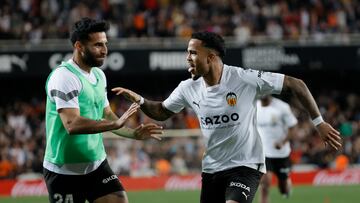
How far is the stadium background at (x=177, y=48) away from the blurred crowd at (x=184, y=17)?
3cm

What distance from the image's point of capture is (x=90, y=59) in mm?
7352

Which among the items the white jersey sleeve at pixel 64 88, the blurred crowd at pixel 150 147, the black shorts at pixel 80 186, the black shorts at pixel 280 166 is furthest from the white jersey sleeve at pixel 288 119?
the white jersey sleeve at pixel 64 88

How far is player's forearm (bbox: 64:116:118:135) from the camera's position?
22.5 ft

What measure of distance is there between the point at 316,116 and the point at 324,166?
1484 cm

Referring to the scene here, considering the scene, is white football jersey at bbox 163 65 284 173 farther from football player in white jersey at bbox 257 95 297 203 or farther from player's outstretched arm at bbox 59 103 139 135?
football player in white jersey at bbox 257 95 297 203

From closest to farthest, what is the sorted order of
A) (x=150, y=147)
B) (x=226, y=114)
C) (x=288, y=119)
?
(x=226, y=114) < (x=288, y=119) < (x=150, y=147)

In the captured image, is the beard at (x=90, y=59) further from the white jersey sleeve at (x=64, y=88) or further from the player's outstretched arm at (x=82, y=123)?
the player's outstretched arm at (x=82, y=123)

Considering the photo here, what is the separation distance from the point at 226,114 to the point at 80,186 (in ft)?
4.87

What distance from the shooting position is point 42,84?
2531 centimetres

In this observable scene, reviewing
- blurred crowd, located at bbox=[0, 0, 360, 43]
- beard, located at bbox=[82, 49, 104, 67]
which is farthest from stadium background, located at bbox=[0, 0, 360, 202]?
beard, located at bbox=[82, 49, 104, 67]

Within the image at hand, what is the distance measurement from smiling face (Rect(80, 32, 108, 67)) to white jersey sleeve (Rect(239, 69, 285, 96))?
4.44ft

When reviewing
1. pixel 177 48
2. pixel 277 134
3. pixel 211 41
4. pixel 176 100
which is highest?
pixel 211 41

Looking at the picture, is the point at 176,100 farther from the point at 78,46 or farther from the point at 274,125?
the point at 274,125

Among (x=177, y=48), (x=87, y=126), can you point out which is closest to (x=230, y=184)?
(x=87, y=126)
